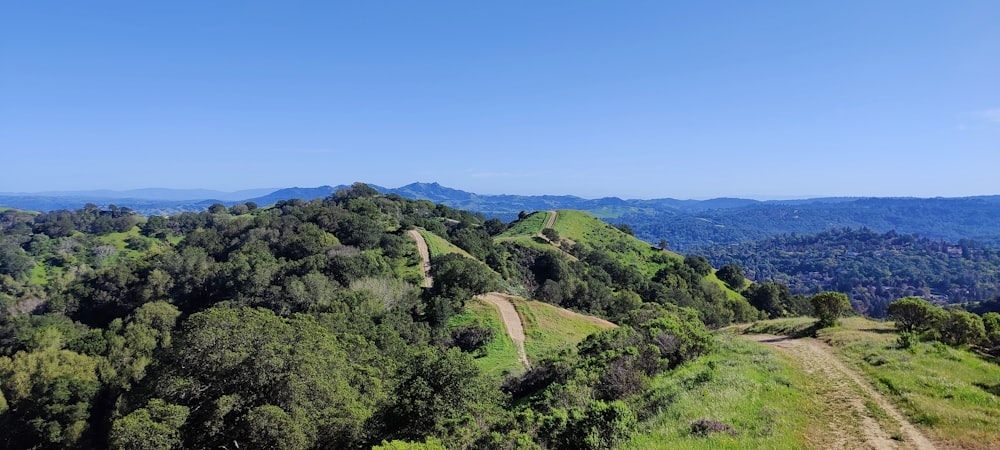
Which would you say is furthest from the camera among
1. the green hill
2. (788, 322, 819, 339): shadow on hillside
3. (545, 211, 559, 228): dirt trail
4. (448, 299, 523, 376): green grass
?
(545, 211, 559, 228): dirt trail

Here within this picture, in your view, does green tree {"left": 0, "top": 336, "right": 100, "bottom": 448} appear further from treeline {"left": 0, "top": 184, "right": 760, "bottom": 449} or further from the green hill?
the green hill

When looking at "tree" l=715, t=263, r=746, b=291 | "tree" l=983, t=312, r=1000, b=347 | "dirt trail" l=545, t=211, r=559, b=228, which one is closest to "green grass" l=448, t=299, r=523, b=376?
"tree" l=983, t=312, r=1000, b=347

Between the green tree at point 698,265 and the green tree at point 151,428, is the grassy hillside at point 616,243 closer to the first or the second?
the green tree at point 698,265

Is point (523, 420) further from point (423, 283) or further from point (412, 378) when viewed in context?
point (423, 283)

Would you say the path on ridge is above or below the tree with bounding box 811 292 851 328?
below

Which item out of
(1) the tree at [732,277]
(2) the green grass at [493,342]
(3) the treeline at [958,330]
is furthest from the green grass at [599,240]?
(3) the treeline at [958,330]

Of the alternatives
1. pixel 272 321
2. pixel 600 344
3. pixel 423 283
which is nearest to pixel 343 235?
pixel 423 283
